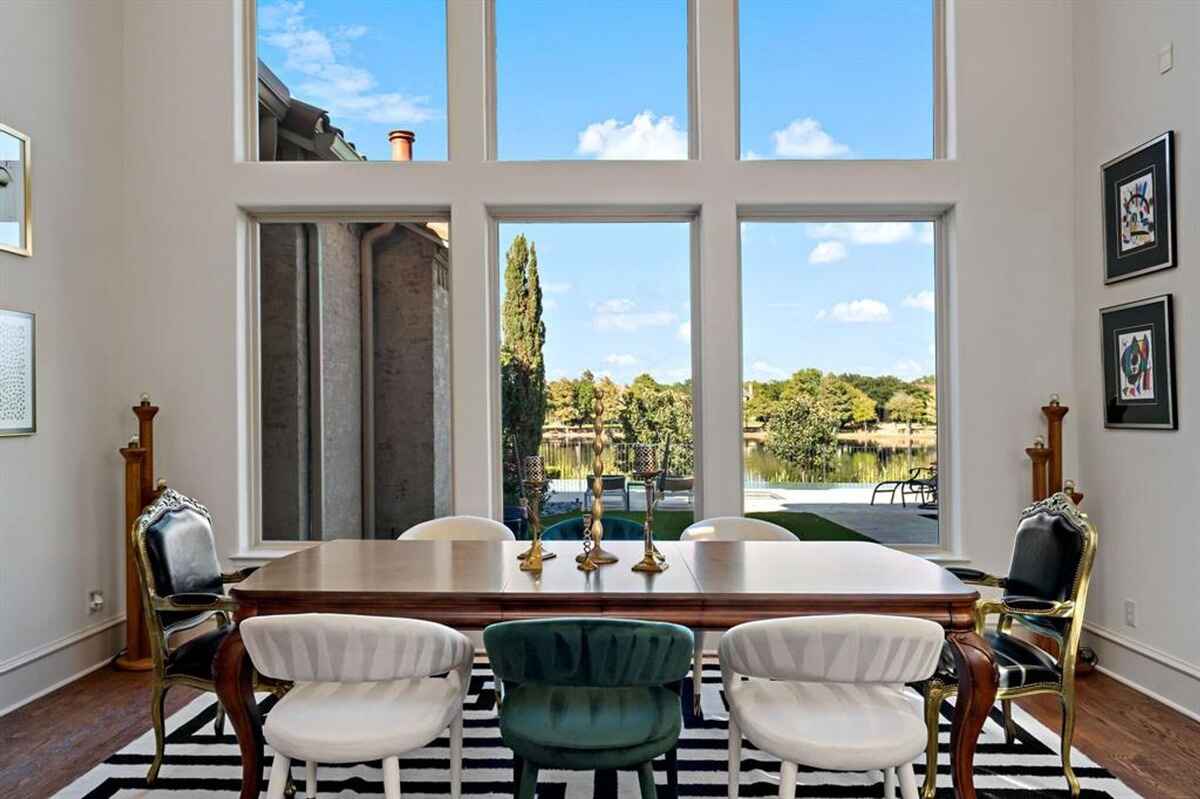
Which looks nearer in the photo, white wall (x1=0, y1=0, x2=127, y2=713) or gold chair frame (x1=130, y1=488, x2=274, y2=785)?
gold chair frame (x1=130, y1=488, x2=274, y2=785)

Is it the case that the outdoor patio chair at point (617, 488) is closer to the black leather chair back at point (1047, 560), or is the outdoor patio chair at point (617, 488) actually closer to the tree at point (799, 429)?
the tree at point (799, 429)

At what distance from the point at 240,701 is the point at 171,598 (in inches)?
23.8

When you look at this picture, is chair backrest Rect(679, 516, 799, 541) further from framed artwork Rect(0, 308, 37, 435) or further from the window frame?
framed artwork Rect(0, 308, 37, 435)

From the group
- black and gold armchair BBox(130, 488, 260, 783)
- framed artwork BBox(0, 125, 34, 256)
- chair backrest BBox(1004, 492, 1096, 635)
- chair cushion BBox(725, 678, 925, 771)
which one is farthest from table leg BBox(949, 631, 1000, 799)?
framed artwork BBox(0, 125, 34, 256)

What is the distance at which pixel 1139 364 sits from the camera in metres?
3.51

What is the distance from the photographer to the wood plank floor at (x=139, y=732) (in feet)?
8.64

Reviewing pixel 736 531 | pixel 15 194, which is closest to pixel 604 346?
pixel 736 531

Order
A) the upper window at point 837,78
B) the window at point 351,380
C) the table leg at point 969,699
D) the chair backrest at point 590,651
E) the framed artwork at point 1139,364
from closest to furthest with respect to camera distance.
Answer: the chair backrest at point 590,651, the table leg at point 969,699, the framed artwork at point 1139,364, the upper window at point 837,78, the window at point 351,380

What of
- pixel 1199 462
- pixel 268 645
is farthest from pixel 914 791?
pixel 1199 462

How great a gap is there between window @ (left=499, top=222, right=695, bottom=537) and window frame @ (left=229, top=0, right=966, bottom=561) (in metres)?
0.16

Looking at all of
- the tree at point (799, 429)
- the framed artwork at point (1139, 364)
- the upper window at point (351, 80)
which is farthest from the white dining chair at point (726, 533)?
the upper window at point (351, 80)

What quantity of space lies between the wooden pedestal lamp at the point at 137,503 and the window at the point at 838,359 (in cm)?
314

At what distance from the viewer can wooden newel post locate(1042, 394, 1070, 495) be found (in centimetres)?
383

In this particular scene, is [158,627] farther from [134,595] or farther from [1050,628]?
[1050,628]
